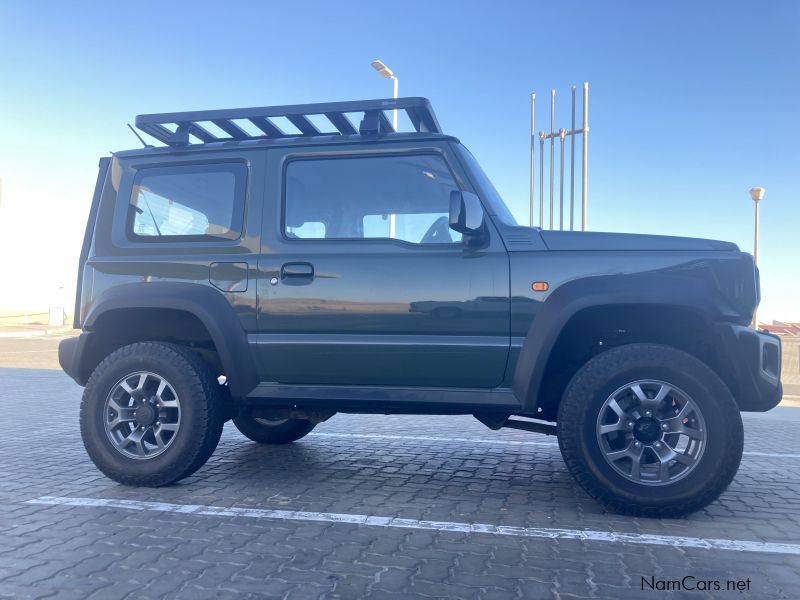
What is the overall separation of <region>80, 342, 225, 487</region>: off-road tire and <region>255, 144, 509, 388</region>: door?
451 mm

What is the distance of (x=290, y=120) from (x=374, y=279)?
4.17 ft

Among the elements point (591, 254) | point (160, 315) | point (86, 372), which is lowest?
point (86, 372)

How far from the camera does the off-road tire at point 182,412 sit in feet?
13.1

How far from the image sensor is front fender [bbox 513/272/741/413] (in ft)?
11.6

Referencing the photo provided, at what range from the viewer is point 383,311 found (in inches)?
152

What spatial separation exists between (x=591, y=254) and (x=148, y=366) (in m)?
2.85

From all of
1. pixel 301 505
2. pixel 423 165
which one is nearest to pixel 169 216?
pixel 423 165

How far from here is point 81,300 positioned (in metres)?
4.32

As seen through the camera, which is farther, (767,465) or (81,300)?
(767,465)

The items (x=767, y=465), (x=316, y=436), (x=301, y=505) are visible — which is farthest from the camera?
(x=316, y=436)

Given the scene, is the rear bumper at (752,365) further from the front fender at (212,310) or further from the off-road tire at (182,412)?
the off-road tire at (182,412)

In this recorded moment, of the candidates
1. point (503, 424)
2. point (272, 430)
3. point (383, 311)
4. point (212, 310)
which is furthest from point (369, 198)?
point (272, 430)

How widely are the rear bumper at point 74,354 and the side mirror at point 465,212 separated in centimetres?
257

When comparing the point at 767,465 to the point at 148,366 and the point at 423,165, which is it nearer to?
the point at 423,165
